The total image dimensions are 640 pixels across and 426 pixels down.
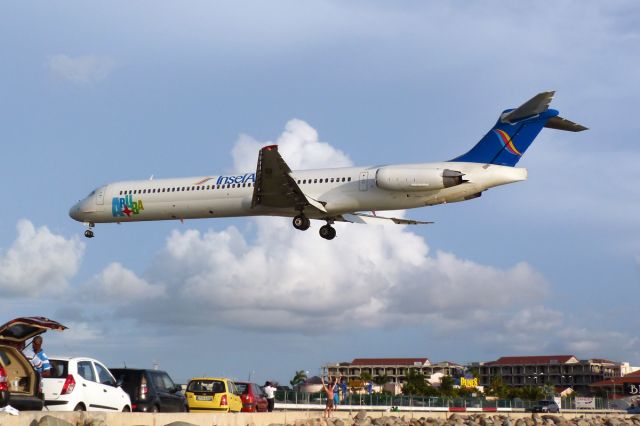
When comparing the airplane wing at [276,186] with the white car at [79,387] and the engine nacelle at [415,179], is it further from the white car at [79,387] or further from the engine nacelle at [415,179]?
the white car at [79,387]

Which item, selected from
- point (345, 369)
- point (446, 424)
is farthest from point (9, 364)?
point (345, 369)

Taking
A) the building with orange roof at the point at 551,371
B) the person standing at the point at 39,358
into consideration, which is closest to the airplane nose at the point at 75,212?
the person standing at the point at 39,358

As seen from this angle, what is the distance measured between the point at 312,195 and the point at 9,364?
2252 cm

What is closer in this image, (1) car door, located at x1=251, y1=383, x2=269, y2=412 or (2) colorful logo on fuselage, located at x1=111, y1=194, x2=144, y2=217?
(1) car door, located at x1=251, y1=383, x2=269, y2=412

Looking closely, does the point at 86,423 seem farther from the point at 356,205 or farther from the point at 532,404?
the point at 532,404

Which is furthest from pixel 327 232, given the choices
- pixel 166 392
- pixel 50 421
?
pixel 50 421

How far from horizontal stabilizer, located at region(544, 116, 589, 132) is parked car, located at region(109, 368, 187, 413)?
19.5 metres

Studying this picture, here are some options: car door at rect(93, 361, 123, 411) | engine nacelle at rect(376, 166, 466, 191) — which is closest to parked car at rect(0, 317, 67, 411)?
car door at rect(93, 361, 123, 411)

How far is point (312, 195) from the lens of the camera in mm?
36875

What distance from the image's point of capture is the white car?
53.0ft

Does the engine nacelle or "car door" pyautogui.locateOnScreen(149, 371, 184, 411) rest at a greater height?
the engine nacelle

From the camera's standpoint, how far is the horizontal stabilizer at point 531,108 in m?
33.0

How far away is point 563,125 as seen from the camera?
1348 inches

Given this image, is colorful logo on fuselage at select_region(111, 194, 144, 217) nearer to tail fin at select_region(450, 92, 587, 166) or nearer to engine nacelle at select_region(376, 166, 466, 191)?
engine nacelle at select_region(376, 166, 466, 191)
